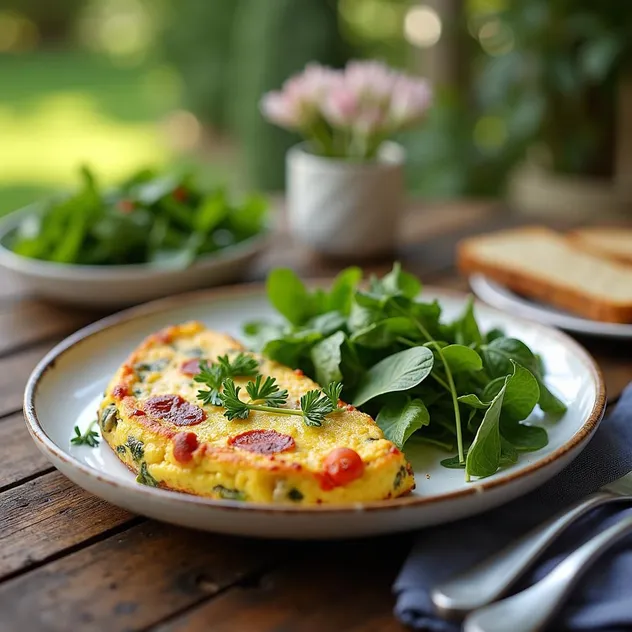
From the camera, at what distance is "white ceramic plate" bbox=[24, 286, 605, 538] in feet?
3.67

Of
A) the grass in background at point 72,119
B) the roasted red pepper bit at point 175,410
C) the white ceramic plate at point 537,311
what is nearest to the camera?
the roasted red pepper bit at point 175,410

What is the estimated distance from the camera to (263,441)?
4.09 feet

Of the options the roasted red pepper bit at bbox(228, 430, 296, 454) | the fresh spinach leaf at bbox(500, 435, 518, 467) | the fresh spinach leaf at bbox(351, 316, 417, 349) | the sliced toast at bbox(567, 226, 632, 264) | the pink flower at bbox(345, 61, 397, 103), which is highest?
the pink flower at bbox(345, 61, 397, 103)

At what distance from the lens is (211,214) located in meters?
2.38

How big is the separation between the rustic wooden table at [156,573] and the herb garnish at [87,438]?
0.22 ft

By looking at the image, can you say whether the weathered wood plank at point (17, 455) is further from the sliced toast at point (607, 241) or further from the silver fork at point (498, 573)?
the sliced toast at point (607, 241)

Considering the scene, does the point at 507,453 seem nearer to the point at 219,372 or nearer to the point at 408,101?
the point at 219,372

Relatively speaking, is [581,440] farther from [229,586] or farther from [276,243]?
[276,243]

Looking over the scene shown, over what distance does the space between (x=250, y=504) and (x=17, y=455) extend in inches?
24.3

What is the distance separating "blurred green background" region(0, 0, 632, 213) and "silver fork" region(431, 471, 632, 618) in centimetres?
187

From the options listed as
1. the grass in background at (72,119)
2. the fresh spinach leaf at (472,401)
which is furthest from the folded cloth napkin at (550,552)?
the grass in background at (72,119)

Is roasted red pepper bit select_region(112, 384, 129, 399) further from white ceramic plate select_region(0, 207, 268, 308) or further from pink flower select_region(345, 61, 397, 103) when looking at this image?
pink flower select_region(345, 61, 397, 103)

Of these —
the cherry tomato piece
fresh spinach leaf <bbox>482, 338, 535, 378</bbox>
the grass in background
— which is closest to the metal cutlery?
the cherry tomato piece

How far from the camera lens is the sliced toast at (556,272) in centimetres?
212
